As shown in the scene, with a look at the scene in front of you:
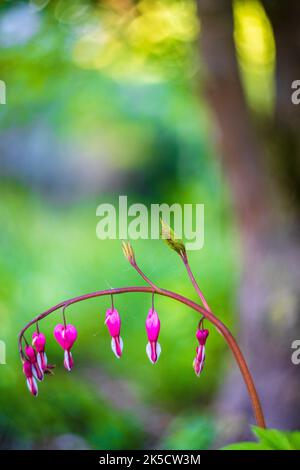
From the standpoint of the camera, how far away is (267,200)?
1634 millimetres

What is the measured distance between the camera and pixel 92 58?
2.07 metres

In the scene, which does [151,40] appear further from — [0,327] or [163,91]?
[163,91]

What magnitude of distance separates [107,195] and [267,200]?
79.2 inches

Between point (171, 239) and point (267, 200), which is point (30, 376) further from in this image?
point (267, 200)

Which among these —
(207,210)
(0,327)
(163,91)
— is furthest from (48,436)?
(163,91)

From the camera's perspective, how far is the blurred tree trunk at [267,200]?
5.08 ft

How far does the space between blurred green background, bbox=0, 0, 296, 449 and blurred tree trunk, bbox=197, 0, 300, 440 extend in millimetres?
92

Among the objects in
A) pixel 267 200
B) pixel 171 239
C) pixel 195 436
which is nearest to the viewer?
pixel 171 239

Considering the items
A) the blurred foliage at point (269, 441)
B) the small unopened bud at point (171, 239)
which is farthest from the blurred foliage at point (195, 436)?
the small unopened bud at point (171, 239)

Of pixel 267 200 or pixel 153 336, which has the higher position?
pixel 267 200

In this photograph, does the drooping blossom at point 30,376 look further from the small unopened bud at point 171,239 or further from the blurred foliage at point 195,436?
the blurred foliage at point 195,436

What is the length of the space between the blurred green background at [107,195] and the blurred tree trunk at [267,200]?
3.6 inches

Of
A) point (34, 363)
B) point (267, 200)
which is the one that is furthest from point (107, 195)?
point (34, 363)
